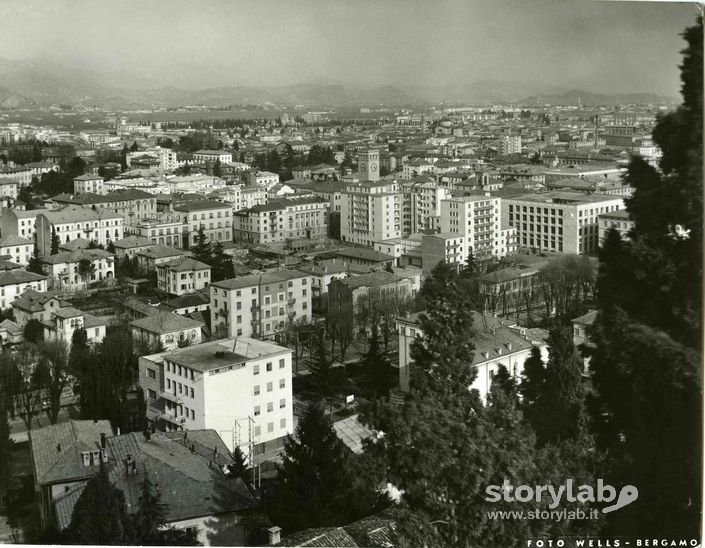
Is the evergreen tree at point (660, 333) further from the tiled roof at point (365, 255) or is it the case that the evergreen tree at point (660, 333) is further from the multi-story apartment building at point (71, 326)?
the tiled roof at point (365, 255)

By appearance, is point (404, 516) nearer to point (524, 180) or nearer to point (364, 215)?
point (364, 215)

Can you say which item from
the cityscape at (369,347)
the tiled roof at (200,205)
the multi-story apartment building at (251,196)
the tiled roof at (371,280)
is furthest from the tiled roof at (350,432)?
the multi-story apartment building at (251,196)

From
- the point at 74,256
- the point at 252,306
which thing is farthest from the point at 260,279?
the point at 74,256

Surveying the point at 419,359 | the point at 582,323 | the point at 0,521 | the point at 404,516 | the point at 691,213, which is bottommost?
the point at 0,521

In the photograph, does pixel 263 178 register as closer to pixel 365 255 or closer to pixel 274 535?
pixel 365 255

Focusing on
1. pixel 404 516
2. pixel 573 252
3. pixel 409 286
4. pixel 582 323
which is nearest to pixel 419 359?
pixel 404 516

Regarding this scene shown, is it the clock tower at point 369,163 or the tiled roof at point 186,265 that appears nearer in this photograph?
the tiled roof at point 186,265
